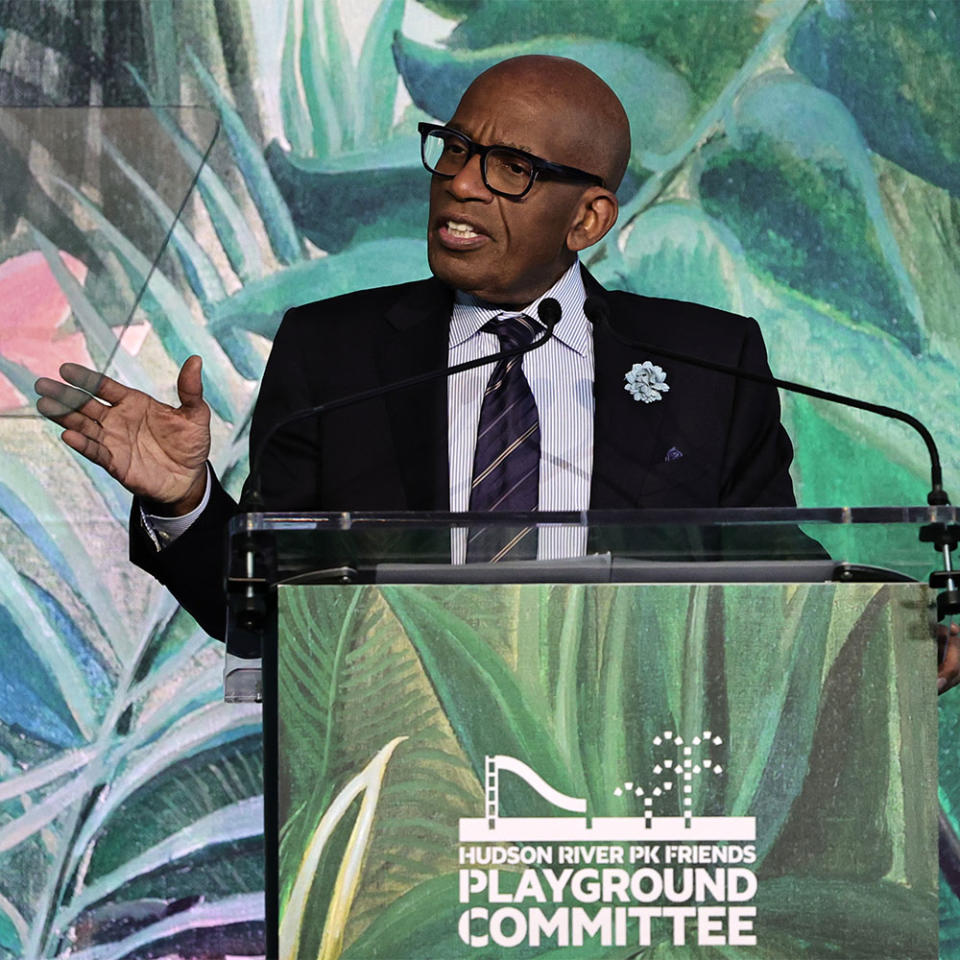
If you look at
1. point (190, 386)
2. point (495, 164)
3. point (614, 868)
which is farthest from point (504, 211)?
point (614, 868)

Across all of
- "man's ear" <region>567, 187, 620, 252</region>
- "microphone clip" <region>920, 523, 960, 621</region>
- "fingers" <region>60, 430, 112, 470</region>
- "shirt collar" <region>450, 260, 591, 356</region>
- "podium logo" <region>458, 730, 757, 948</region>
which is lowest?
"podium logo" <region>458, 730, 757, 948</region>

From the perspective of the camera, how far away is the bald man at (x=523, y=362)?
1.94 metres

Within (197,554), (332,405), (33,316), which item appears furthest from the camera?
(33,316)

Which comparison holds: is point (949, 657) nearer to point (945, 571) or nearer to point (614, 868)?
point (945, 571)

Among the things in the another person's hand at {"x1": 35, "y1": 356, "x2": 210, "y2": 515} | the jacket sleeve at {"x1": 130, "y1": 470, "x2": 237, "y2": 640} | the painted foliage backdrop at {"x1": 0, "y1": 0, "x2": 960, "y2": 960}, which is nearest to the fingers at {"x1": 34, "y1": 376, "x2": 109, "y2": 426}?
the another person's hand at {"x1": 35, "y1": 356, "x2": 210, "y2": 515}

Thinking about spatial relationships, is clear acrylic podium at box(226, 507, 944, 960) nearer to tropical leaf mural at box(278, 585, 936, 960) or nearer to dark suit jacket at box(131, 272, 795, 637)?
tropical leaf mural at box(278, 585, 936, 960)

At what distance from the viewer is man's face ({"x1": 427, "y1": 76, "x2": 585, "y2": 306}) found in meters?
1.99

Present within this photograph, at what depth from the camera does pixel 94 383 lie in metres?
1.61

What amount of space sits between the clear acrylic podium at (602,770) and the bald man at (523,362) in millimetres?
639

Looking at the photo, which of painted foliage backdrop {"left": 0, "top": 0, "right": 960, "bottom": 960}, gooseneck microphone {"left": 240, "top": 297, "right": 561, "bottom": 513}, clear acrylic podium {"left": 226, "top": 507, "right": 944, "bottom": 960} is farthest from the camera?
painted foliage backdrop {"left": 0, "top": 0, "right": 960, "bottom": 960}

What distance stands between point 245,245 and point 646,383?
111 centimetres

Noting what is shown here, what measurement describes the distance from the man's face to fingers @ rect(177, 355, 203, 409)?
49 cm

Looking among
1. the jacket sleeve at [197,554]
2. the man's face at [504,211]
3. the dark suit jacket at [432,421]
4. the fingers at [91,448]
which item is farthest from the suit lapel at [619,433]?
the fingers at [91,448]

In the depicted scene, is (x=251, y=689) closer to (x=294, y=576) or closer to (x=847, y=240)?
(x=294, y=576)
